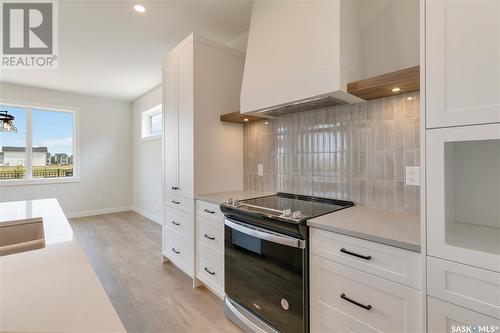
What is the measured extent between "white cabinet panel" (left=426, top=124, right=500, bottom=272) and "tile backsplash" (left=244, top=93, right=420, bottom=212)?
29cm

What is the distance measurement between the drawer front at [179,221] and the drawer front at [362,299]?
54.8 inches

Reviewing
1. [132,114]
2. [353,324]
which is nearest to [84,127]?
[132,114]

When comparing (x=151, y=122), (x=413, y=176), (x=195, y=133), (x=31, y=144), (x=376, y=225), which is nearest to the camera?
(x=376, y=225)

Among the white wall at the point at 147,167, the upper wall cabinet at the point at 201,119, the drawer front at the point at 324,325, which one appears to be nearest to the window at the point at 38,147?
the white wall at the point at 147,167

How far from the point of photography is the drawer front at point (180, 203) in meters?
2.38

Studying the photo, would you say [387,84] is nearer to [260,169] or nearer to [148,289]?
[260,169]

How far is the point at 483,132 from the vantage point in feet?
2.87

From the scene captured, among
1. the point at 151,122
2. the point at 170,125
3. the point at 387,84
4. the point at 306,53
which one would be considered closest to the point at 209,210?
the point at 170,125

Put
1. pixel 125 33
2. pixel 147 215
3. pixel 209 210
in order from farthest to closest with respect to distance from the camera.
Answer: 1. pixel 147 215
2. pixel 125 33
3. pixel 209 210

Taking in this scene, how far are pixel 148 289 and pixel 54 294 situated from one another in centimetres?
199

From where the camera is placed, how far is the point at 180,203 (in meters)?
2.55

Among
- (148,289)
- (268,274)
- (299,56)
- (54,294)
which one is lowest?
(148,289)

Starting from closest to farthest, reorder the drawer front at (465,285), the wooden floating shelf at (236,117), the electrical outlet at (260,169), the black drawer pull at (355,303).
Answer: the drawer front at (465,285) < the black drawer pull at (355,303) < the wooden floating shelf at (236,117) < the electrical outlet at (260,169)

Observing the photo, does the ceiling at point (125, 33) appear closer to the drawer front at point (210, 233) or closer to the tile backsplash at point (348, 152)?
the tile backsplash at point (348, 152)
